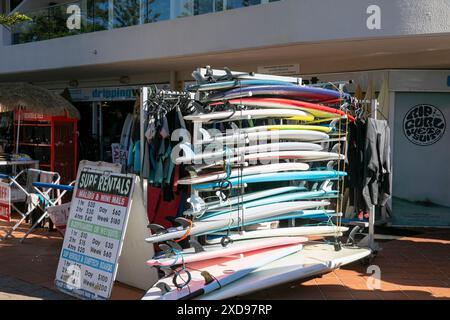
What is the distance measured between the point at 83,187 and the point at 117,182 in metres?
0.58

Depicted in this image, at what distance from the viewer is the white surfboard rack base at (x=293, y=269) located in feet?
15.8

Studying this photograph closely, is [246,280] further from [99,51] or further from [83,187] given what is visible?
[99,51]

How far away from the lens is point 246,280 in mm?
4953

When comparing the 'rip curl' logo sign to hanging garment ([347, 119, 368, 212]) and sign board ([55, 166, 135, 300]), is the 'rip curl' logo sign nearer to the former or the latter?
hanging garment ([347, 119, 368, 212])

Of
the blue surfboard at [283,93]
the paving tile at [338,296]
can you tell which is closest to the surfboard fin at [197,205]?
the blue surfboard at [283,93]

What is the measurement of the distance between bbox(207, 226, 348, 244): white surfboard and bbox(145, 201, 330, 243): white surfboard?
5.6 inches

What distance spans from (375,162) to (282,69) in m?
4.26

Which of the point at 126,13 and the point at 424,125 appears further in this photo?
the point at 126,13

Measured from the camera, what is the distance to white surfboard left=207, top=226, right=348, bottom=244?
5.54 metres

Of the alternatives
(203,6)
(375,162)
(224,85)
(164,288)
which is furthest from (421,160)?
(164,288)

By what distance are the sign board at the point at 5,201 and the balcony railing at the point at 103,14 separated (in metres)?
4.47

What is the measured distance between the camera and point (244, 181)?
5570 millimetres

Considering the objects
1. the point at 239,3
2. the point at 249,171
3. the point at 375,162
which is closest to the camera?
the point at 249,171

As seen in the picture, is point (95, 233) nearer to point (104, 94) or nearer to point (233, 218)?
point (233, 218)
